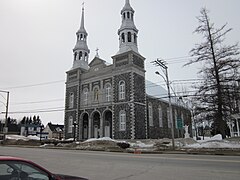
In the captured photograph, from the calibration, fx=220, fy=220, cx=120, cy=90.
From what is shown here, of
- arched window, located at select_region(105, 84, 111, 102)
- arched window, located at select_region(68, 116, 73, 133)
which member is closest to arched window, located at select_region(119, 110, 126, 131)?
arched window, located at select_region(105, 84, 111, 102)

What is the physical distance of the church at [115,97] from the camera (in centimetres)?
3734

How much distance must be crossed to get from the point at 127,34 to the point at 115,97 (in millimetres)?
12630

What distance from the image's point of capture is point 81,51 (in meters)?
49.2

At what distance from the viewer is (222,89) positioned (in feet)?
79.2

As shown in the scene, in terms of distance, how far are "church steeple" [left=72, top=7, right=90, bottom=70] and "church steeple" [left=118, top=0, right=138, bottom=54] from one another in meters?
10.3

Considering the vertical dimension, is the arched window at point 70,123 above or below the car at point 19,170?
above

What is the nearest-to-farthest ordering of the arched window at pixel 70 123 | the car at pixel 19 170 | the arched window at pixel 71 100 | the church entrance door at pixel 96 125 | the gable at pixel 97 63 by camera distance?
the car at pixel 19 170, the church entrance door at pixel 96 125, the gable at pixel 97 63, the arched window at pixel 70 123, the arched window at pixel 71 100

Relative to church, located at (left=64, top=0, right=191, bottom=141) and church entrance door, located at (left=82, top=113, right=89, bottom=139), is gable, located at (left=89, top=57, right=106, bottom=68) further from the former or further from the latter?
church entrance door, located at (left=82, top=113, right=89, bottom=139)

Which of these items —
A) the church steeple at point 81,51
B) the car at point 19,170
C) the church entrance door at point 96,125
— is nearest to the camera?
Result: the car at point 19,170

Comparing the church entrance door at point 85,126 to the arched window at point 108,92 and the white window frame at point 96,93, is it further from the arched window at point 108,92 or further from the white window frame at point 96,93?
the arched window at point 108,92

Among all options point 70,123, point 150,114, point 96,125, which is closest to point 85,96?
point 96,125

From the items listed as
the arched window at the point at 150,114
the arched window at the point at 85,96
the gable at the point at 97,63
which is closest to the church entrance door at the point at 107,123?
the arched window at the point at 85,96

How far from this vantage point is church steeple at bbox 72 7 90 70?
158ft

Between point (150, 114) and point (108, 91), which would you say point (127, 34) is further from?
point (150, 114)
